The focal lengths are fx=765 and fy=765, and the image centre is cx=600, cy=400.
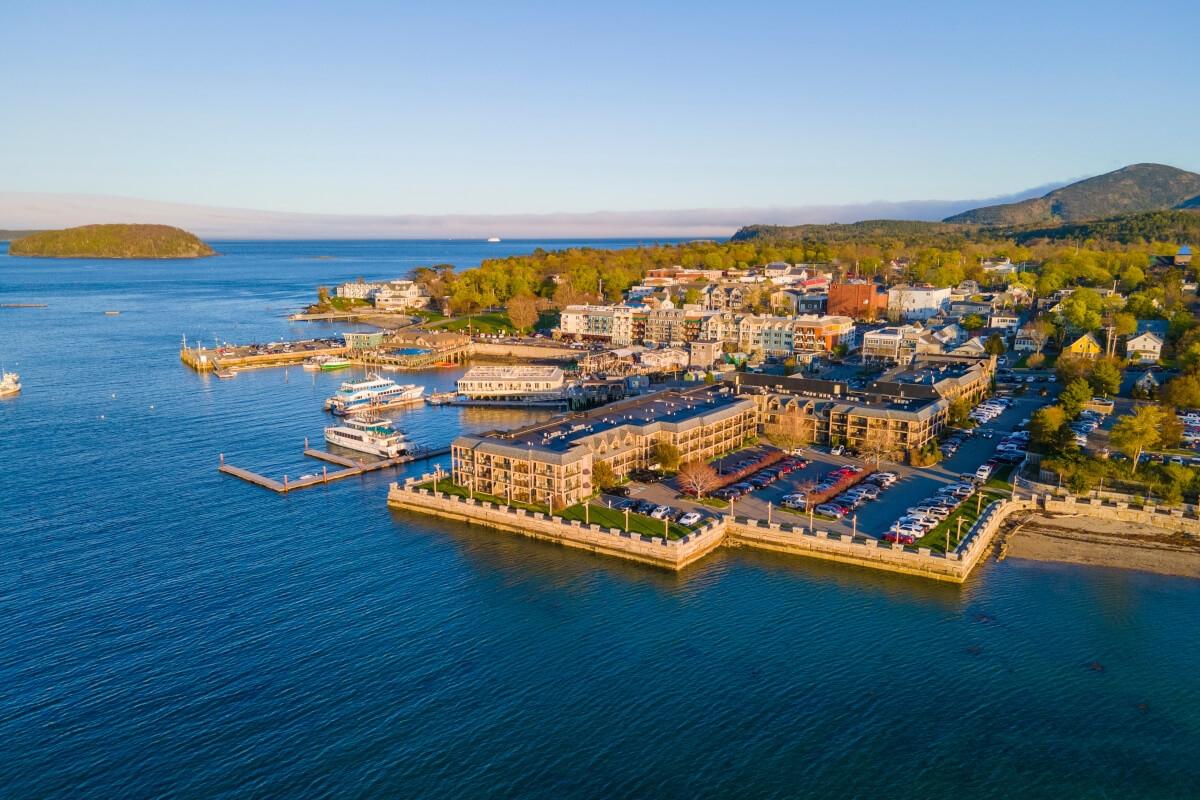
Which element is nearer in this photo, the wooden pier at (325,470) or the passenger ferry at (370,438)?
the wooden pier at (325,470)

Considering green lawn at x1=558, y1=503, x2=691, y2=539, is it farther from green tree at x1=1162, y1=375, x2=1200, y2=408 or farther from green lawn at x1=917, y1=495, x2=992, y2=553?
green tree at x1=1162, y1=375, x2=1200, y2=408

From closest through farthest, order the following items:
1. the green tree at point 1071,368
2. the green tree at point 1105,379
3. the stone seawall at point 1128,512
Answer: the stone seawall at point 1128,512, the green tree at point 1105,379, the green tree at point 1071,368

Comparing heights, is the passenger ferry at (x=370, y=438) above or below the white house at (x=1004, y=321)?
below

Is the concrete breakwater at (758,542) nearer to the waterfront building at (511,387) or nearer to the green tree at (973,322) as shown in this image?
the waterfront building at (511,387)

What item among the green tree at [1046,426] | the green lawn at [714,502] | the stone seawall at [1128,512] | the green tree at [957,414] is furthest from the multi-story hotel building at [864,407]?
the green lawn at [714,502]

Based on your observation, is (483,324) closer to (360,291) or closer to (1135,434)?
(360,291)

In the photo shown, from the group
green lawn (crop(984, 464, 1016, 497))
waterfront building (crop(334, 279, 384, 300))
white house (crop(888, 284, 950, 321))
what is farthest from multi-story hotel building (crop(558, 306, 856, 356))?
waterfront building (crop(334, 279, 384, 300))
